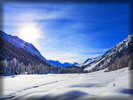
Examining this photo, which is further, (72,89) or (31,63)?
(31,63)

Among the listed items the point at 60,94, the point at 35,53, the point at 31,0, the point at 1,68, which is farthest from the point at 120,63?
the point at 35,53

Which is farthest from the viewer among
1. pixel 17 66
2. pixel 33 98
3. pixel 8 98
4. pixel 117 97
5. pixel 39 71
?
pixel 39 71

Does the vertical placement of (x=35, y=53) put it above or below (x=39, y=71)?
above

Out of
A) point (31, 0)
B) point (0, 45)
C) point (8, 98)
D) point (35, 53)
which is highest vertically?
point (35, 53)

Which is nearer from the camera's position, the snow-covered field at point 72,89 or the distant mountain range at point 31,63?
the snow-covered field at point 72,89

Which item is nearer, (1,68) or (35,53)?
(1,68)

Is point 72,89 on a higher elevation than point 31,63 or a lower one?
lower

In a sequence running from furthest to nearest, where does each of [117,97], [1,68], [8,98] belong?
[1,68], [8,98], [117,97]

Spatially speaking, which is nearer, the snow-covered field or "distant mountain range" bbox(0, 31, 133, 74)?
the snow-covered field

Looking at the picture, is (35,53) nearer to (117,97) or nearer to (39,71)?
(39,71)

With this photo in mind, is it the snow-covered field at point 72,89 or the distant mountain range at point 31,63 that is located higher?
the distant mountain range at point 31,63

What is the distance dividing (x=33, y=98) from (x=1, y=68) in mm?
44006

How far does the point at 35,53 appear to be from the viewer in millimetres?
187125

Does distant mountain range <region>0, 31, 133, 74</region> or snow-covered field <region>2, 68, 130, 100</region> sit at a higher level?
distant mountain range <region>0, 31, 133, 74</region>
